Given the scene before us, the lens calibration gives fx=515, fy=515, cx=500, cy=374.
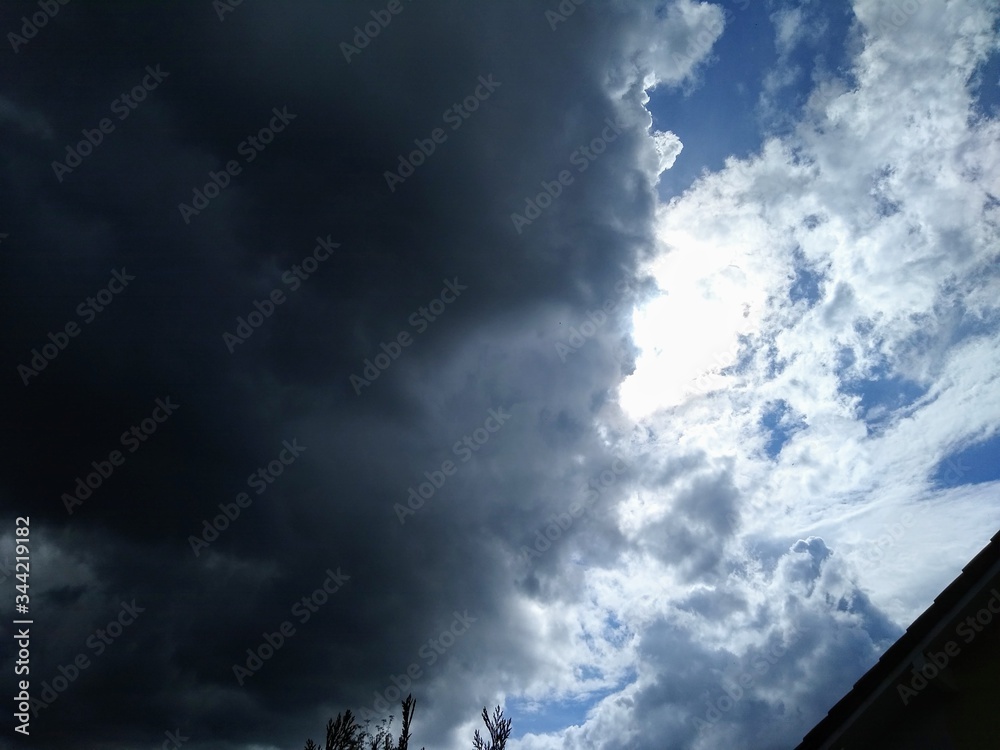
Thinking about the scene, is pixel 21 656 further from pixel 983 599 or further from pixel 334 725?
pixel 983 599

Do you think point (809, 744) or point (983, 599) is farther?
point (809, 744)

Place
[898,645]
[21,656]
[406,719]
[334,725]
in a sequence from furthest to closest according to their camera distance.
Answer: [406,719] < [334,725] < [21,656] < [898,645]

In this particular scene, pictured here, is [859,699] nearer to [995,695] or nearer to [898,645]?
[898,645]

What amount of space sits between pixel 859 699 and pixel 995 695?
1.52m

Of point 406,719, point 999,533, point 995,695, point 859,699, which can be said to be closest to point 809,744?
point 859,699

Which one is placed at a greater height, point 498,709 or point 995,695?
point 498,709

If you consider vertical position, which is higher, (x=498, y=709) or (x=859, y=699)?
(x=498, y=709)

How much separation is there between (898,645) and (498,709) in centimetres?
1792

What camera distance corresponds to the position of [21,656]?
1566cm

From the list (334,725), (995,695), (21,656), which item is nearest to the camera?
(995,695)

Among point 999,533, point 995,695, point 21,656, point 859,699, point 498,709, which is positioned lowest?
point 995,695

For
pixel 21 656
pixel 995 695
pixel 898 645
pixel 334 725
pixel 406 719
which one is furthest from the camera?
pixel 406 719

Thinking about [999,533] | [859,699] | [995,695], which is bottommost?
[995,695]

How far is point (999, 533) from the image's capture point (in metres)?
6.65
